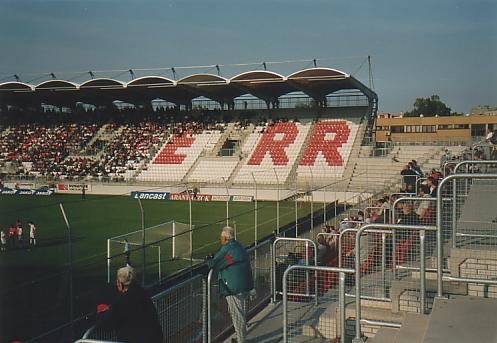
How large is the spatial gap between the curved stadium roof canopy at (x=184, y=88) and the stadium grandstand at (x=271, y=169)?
0.43 feet

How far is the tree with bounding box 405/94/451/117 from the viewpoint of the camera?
3388 inches

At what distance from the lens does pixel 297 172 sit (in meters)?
35.0

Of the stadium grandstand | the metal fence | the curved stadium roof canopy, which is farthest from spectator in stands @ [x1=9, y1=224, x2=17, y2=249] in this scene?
the curved stadium roof canopy

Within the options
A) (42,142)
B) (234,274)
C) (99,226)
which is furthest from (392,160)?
(234,274)

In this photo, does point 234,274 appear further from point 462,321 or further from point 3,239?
point 3,239

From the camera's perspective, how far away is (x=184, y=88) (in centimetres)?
3947

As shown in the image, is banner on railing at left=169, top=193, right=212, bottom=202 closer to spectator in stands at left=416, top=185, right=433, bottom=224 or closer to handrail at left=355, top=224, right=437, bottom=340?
spectator in stands at left=416, top=185, right=433, bottom=224

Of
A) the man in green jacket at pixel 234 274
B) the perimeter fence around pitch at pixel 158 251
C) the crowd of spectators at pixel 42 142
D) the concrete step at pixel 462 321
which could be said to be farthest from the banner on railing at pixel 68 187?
the concrete step at pixel 462 321

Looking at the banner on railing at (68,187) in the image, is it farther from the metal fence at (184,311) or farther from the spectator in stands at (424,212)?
the metal fence at (184,311)

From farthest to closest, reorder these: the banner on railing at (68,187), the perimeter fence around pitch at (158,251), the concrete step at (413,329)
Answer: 1. the banner on railing at (68,187)
2. the perimeter fence around pitch at (158,251)
3. the concrete step at (413,329)

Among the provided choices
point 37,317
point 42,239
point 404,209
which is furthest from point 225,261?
point 42,239

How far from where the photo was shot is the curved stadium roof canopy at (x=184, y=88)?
3541cm

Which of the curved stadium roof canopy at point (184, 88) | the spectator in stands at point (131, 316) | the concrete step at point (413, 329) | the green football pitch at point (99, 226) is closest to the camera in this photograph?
the spectator in stands at point (131, 316)

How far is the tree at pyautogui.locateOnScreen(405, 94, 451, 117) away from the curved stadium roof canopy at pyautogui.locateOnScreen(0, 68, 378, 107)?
50700 millimetres
